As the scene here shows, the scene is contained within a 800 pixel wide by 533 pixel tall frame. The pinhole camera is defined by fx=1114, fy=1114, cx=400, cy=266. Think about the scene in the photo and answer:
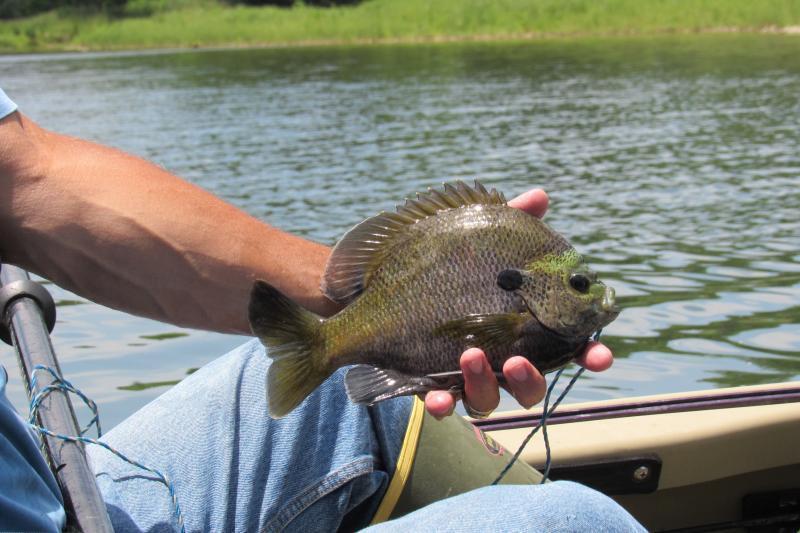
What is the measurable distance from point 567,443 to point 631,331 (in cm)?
308

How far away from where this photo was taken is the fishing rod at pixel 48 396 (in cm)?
181

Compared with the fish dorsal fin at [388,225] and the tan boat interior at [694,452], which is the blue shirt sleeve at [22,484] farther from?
the tan boat interior at [694,452]

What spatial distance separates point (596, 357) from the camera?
1.88 meters

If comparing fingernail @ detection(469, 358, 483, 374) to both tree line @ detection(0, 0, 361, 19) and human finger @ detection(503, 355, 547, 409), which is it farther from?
tree line @ detection(0, 0, 361, 19)

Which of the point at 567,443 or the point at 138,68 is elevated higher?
the point at 567,443

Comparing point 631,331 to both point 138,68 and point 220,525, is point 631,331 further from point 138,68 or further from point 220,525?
point 138,68

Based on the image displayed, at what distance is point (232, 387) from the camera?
226 cm

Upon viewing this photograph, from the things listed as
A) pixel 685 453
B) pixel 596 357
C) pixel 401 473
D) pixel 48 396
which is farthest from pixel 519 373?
pixel 685 453

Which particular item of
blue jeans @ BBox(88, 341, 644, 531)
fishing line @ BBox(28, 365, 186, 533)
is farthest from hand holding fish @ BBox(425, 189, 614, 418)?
fishing line @ BBox(28, 365, 186, 533)

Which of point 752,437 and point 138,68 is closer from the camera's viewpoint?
point 752,437

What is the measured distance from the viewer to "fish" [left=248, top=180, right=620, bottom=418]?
1894 millimetres

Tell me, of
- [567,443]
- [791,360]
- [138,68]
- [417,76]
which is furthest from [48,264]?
[138,68]

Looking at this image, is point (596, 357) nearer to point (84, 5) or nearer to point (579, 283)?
point (579, 283)

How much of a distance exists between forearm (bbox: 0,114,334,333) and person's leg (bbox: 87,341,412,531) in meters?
0.17
